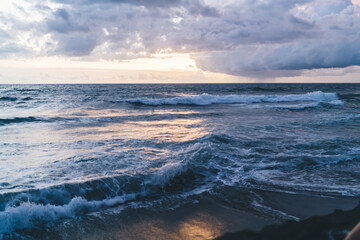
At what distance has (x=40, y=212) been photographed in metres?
3.80

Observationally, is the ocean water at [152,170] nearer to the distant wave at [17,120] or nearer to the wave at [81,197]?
the wave at [81,197]

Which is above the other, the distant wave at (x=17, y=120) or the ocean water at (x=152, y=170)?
the distant wave at (x=17, y=120)

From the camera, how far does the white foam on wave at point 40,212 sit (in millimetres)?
3568

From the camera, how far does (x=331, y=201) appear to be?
4.33 m

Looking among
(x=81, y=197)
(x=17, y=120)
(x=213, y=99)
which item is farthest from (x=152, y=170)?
(x=213, y=99)

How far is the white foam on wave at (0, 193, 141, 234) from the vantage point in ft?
11.7

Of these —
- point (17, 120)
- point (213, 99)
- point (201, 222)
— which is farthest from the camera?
point (213, 99)

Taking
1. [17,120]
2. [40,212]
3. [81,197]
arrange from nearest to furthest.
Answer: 1. [40,212]
2. [81,197]
3. [17,120]

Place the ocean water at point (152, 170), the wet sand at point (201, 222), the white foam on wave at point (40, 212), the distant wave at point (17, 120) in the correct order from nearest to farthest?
1. the wet sand at point (201, 222)
2. the white foam on wave at point (40, 212)
3. the ocean water at point (152, 170)
4. the distant wave at point (17, 120)

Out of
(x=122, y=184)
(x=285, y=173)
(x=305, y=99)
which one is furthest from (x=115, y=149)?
(x=305, y=99)

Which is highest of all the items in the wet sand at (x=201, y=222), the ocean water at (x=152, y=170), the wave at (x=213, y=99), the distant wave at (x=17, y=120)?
the wave at (x=213, y=99)

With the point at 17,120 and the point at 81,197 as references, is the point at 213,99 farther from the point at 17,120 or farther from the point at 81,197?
the point at 81,197

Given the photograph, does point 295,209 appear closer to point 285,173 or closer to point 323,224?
point 323,224

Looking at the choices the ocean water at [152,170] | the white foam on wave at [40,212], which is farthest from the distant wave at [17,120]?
the white foam on wave at [40,212]
